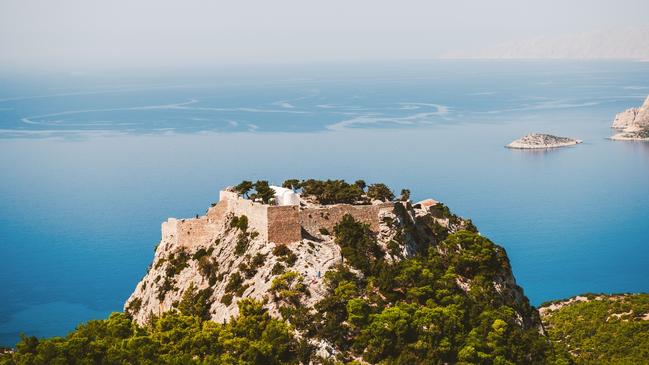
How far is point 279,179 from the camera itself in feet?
324

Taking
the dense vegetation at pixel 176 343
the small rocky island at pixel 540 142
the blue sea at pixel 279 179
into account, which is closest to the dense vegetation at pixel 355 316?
the dense vegetation at pixel 176 343

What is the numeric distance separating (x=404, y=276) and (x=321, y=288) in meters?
3.43

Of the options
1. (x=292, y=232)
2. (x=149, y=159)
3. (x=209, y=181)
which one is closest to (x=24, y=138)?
(x=149, y=159)

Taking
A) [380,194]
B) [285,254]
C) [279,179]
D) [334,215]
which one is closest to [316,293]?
[285,254]

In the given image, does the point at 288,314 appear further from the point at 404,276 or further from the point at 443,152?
the point at 443,152

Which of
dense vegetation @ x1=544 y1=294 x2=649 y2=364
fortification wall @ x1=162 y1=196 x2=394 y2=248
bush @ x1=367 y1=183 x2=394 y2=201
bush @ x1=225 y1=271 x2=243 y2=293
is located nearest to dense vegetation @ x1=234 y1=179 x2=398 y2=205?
bush @ x1=367 y1=183 x2=394 y2=201

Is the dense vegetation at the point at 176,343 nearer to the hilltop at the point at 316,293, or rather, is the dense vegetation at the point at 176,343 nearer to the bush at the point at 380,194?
the hilltop at the point at 316,293

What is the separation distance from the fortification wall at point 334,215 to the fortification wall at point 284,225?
393 millimetres

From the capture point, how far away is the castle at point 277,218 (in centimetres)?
3322

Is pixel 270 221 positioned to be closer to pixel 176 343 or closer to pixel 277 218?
pixel 277 218

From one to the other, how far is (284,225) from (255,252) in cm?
147

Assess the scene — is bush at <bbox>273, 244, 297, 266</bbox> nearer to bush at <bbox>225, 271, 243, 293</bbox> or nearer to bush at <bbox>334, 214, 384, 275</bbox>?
bush at <bbox>225, 271, 243, 293</bbox>

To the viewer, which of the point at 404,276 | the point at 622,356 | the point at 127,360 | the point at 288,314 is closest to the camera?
the point at 127,360

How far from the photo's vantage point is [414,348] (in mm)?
29703
